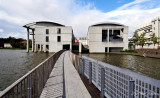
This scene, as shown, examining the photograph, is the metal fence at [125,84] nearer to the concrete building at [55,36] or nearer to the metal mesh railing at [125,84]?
the metal mesh railing at [125,84]

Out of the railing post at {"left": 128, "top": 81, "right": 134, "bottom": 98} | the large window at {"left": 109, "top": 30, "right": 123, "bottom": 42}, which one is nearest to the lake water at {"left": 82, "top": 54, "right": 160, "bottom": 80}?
the railing post at {"left": 128, "top": 81, "right": 134, "bottom": 98}

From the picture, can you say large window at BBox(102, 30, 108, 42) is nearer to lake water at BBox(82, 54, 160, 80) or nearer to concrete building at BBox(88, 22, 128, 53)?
concrete building at BBox(88, 22, 128, 53)

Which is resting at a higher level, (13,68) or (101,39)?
(101,39)

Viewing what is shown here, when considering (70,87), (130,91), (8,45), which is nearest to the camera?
(130,91)

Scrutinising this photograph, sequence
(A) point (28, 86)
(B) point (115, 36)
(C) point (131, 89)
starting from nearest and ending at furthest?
(C) point (131, 89) → (A) point (28, 86) → (B) point (115, 36)

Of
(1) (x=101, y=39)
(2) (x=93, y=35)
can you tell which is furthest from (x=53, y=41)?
(1) (x=101, y=39)

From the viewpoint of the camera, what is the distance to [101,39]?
160ft

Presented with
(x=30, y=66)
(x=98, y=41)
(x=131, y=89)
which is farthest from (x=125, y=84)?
(x=98, y=41)

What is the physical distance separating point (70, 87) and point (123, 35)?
48230mm

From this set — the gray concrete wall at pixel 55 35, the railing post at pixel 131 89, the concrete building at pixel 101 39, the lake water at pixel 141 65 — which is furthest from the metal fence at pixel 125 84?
the gray concrete wall at pixel 55 35

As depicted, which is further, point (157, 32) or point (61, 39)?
point (157, 32)

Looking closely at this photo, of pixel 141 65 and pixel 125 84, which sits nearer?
pixel 125 84

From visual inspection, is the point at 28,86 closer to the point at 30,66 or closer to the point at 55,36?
the point at 30,66

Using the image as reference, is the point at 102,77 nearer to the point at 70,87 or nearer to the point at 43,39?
the point at 70,87
